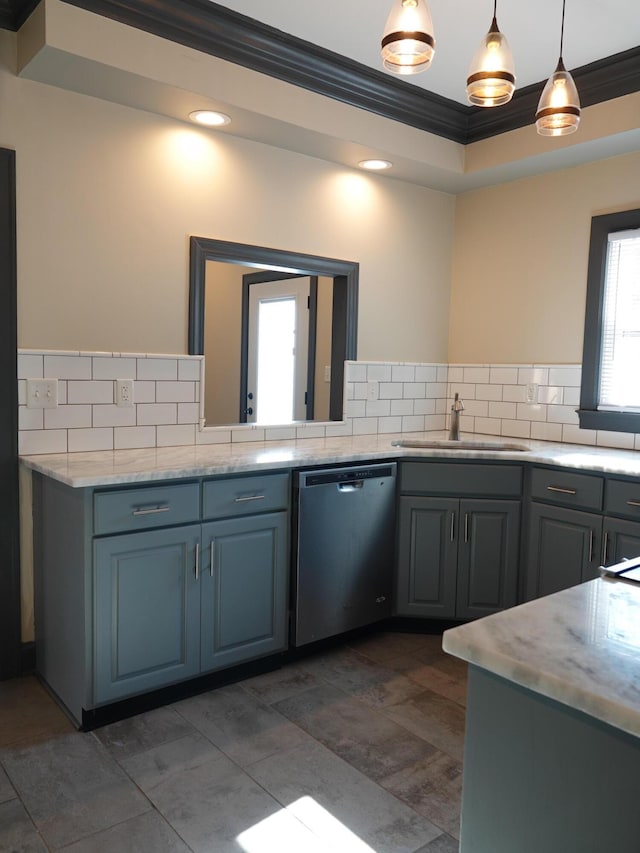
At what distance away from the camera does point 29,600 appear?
2809mm

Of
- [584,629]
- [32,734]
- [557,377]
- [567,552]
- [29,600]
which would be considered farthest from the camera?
[557,377]

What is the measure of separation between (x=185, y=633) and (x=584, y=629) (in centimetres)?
181

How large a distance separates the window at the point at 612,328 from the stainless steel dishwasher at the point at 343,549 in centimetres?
122

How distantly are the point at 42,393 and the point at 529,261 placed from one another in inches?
107

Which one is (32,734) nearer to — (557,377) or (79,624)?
(79,624)

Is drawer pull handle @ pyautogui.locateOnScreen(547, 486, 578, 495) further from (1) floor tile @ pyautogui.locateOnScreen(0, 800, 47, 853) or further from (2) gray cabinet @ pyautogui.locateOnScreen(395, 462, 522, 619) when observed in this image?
(1) floor tile @ pyautogui.locateOnScreen(0, 800, 47, 853)

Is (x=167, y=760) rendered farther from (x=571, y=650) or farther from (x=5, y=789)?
(x=571, y=650)

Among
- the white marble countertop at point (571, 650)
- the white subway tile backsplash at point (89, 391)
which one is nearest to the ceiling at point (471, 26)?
the white subway tile backsplash at point (89, 391)

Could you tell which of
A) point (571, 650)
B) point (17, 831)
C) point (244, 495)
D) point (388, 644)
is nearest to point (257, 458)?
point (244, 495)

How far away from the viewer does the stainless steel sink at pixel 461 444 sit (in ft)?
11.8

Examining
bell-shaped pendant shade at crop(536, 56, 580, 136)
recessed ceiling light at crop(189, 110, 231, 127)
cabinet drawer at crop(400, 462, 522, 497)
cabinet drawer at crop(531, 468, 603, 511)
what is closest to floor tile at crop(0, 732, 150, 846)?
cabinet drawer at crop(400, 462, 522, 497)

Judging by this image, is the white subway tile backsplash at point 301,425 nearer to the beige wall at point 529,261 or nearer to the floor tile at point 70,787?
the beige wall at point 529,261

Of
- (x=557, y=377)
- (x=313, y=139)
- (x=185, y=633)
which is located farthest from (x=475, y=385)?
(x=185, y=633)

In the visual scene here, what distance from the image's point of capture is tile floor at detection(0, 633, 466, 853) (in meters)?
1.91
